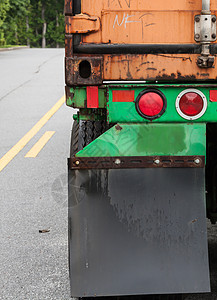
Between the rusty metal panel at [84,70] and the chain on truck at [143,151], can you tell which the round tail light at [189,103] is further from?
the rusty metal panel at [84,70]

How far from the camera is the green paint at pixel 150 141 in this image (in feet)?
9.95

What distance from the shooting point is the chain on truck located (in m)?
3.04

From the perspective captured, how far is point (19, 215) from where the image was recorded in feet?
19.3

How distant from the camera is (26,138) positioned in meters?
A: 9.91

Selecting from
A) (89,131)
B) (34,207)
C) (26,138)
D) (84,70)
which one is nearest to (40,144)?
(26,138)

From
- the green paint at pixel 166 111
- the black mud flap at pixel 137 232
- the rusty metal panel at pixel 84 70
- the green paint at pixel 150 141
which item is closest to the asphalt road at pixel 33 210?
the black mud flap at pixel 137 232

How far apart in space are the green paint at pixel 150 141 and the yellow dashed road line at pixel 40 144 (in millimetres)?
5602

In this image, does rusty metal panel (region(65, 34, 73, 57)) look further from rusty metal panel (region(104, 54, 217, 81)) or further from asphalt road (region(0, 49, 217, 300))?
asphalt road (region(0, 49, 217, 300))

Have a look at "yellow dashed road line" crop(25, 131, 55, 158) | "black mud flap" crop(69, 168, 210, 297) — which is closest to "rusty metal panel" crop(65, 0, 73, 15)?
"black mud flap" crop(69, 168, 210, 297)

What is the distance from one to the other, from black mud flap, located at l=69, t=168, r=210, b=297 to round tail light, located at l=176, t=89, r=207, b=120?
0.29 metres

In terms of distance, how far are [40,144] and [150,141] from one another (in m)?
6.48

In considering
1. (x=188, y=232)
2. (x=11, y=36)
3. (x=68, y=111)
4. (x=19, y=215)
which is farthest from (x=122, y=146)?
(x=11, y=36)

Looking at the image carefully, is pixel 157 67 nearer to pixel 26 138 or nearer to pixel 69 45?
pixel 69 45

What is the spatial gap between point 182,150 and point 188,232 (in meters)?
0.43
